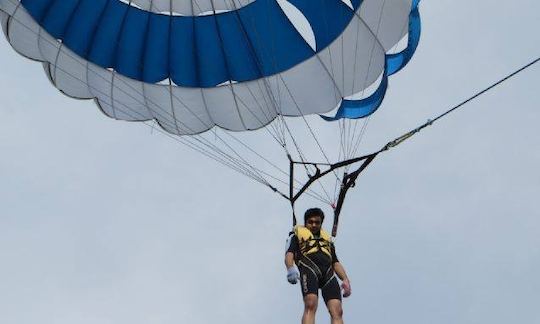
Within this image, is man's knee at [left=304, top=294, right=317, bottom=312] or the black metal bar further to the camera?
the black metal bar

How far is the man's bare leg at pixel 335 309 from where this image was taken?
435 inches

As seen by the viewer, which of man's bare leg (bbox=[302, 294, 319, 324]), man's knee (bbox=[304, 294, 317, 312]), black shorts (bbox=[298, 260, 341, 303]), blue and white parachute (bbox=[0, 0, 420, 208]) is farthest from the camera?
blue and white parachute (bbox=[0, 0, 420, 208])

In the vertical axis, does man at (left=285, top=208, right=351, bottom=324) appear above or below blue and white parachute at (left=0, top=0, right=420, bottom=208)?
below

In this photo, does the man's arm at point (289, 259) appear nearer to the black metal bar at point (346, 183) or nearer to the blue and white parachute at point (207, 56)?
the black metal bar at point (346, 183)

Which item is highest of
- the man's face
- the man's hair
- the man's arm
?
the man's hair

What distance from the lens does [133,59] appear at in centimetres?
1433

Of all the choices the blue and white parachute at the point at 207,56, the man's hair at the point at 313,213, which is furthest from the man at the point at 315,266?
the blue and white parachute at the point at 207,56

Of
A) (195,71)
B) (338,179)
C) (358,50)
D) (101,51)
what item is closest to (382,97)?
(358,50)

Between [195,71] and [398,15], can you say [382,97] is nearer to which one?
[398,15]

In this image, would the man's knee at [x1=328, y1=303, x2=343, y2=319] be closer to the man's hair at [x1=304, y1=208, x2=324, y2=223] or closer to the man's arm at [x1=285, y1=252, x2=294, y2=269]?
the man's arm at [x1=285, y1=252, x2=294, y2=269]

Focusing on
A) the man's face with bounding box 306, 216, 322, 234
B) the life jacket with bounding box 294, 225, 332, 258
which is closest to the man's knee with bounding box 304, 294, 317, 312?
the life jacket with bounding box 294, 225, 332, 258

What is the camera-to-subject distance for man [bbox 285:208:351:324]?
11.1m

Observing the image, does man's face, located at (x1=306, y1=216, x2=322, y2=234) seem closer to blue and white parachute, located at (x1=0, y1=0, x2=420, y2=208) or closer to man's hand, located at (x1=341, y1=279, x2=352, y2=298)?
man's hand, located at (x1=341, y1=279, x2=352, y2=298)

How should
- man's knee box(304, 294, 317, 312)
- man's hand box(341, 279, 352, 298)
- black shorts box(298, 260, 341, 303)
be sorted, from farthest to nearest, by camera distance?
man's hand box(341, 279, 352, 298) < black shorts box(298, 260, 341, 303) < man's knee box(304, 294, 317, 312)
